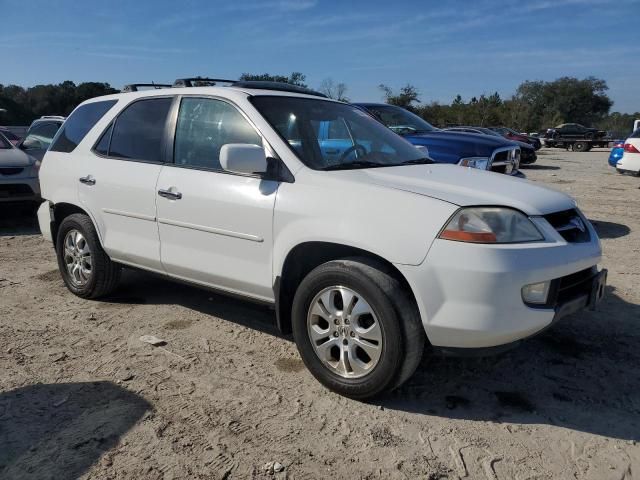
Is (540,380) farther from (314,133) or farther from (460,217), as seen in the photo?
(314,133)

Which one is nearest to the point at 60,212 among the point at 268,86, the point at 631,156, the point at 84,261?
the point at 84,261

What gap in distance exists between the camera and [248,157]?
3242mm

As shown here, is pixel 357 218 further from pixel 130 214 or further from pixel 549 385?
pixel 130 214

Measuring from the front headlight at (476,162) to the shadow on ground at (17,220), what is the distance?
6105 millimetres

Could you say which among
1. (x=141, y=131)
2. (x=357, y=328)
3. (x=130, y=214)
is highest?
(x=141, y=131)

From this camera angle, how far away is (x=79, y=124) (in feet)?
15.9

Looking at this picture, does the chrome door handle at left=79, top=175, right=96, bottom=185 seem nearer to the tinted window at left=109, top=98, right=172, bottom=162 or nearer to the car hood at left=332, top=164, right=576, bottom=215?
the tinted window at left=109, top=98, right=172, bottom=162

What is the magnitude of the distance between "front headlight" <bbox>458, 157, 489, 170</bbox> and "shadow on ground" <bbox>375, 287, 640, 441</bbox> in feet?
9.78

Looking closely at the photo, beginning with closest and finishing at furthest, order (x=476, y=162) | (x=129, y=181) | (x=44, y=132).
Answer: (x=129, y=181)
(x=476, y=162)
(x=44, y=132)

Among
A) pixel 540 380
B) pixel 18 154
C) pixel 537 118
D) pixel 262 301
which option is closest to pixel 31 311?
pixel 262 301

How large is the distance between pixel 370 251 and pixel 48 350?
243cm

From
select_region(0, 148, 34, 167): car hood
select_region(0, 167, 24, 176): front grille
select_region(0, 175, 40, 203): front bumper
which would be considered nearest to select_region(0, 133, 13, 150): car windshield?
select_region(0, 148, 34, 167): car hood

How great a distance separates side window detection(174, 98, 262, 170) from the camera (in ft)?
12.1

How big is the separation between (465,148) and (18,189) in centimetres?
649
